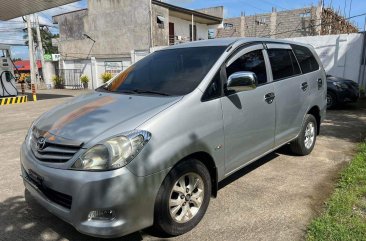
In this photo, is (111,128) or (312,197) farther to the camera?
(312,197)

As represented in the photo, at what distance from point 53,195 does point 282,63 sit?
3.43m

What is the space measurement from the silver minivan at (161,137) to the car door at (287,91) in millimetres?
27

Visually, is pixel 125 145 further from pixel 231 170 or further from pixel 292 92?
pixel 292 92

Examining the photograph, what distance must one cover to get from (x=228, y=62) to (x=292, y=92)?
146cm

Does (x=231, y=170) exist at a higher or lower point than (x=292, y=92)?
lower

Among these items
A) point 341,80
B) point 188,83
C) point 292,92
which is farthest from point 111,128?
point 341,80

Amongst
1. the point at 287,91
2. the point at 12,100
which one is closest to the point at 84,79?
the point at 12,100

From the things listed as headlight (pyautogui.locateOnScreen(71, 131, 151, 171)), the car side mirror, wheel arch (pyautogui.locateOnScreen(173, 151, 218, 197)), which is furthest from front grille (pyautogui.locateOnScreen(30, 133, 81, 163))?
the car side mirror

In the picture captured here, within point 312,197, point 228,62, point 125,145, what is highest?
point 228,62

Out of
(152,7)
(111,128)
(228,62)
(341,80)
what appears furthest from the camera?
(152,7)

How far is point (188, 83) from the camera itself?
3.34m

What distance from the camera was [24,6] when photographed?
16.6 metres

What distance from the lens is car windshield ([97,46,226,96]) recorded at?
3391mm

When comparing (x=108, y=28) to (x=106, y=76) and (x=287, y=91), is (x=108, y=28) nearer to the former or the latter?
(x=106, y=76)
